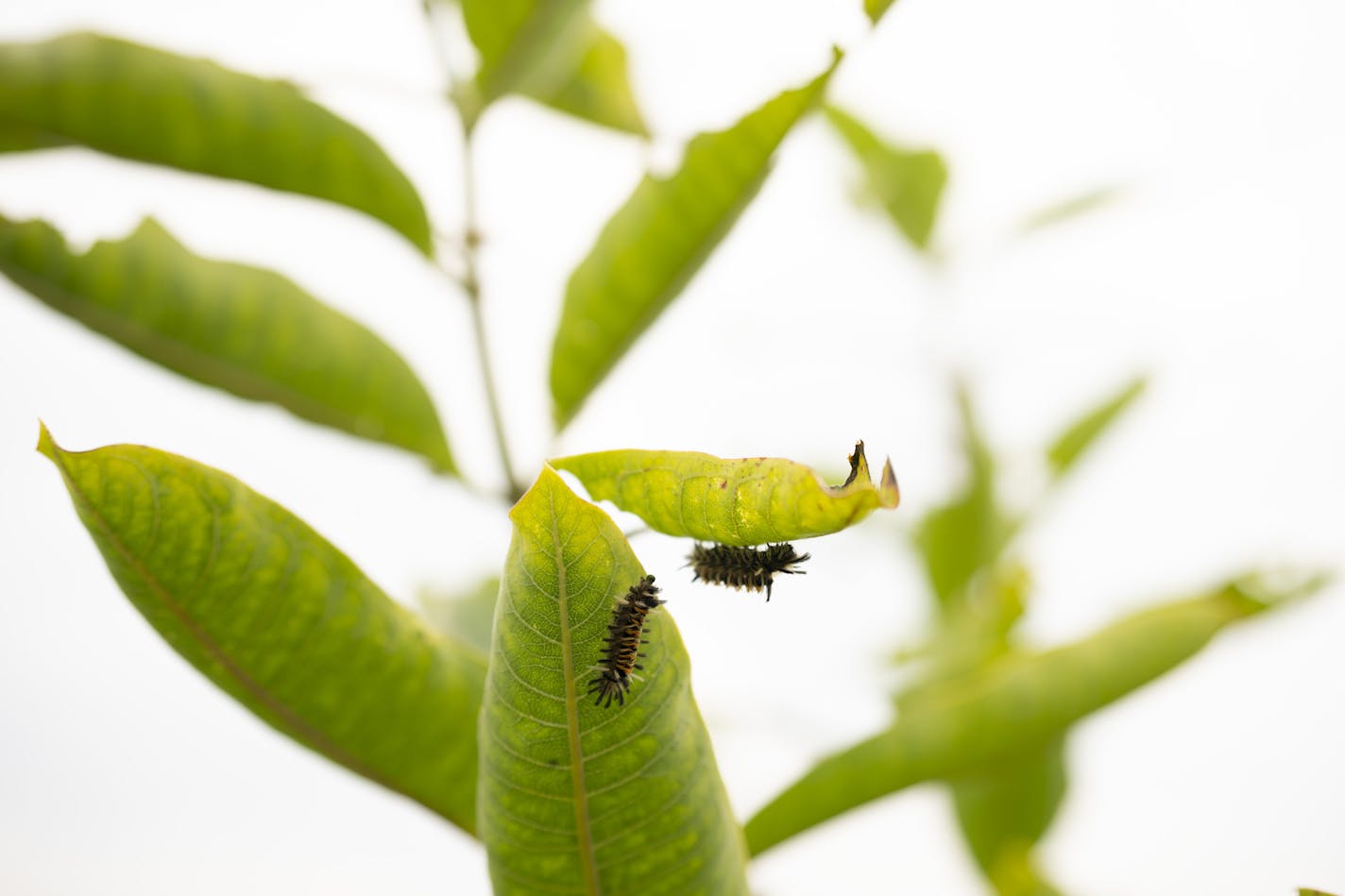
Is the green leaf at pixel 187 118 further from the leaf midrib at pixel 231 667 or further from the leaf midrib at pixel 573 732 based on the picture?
the leaf midrib at pixel 573 732

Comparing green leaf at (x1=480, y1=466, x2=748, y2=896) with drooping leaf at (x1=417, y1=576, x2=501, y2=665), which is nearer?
green leaf at (x1=480, y1=466, x2=748, y2=896)

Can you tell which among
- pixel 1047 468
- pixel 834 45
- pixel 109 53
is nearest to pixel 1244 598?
pixel 834 45

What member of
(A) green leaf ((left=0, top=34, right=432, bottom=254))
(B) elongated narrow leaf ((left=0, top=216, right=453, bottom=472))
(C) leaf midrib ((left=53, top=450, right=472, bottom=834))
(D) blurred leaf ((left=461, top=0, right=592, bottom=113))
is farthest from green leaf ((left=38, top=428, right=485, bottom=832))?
(D) blurred leaf ((left=461, top=0, right=592, bottom=113))

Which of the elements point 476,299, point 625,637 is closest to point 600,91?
point 476,299

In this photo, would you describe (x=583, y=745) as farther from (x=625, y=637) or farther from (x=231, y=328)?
(x=231, y=328)

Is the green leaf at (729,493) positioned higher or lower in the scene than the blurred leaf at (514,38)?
lower

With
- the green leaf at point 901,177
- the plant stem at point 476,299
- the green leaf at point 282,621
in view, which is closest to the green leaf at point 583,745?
the green leaf at point 282,621

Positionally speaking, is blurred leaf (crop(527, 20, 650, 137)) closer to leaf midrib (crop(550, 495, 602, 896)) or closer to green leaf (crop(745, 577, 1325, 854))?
green leaf (crop(745, 577, 1325, 854))
